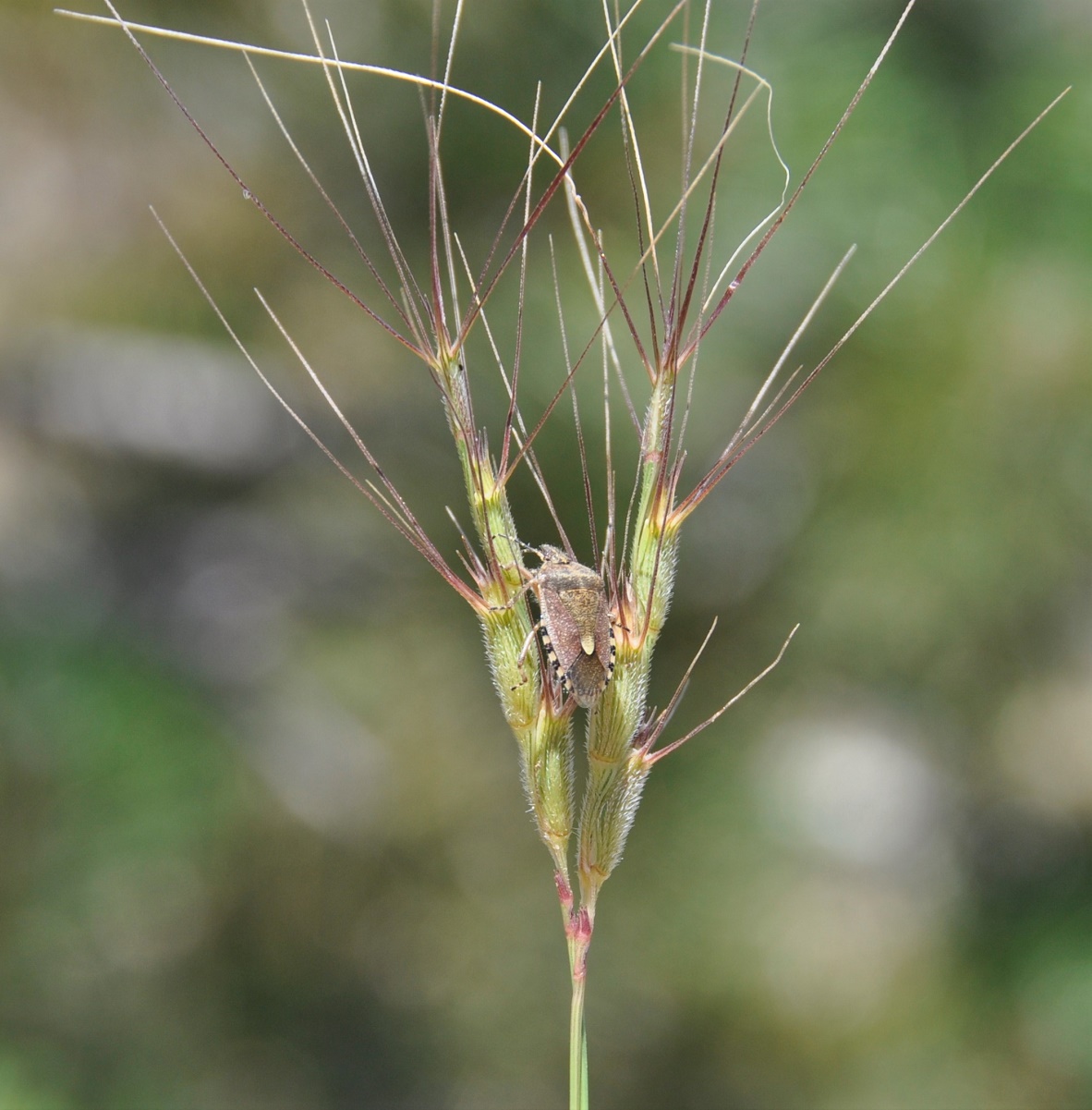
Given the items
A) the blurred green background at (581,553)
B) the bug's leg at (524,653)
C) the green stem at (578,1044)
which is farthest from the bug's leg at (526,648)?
the blurred green background at (581,553)

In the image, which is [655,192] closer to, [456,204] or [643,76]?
[643,76]

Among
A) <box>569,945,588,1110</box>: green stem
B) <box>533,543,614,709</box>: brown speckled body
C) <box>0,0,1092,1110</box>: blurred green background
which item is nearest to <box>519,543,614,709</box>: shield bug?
<box>533,543,614,709</box>: brown speckled body

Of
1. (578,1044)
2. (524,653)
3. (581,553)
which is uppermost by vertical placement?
(581,553)

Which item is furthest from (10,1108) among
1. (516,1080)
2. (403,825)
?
(516,1080)

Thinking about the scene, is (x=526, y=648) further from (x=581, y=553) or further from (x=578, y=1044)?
(x=581, y=553)

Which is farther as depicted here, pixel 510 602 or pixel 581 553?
pixel 581 553

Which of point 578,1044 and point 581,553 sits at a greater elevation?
point 581,553

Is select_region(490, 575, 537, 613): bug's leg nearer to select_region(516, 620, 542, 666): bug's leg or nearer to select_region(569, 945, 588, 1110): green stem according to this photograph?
select_region(516, 620, 542, 666): bug's leg

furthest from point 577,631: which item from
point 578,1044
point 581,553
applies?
point 581,553
